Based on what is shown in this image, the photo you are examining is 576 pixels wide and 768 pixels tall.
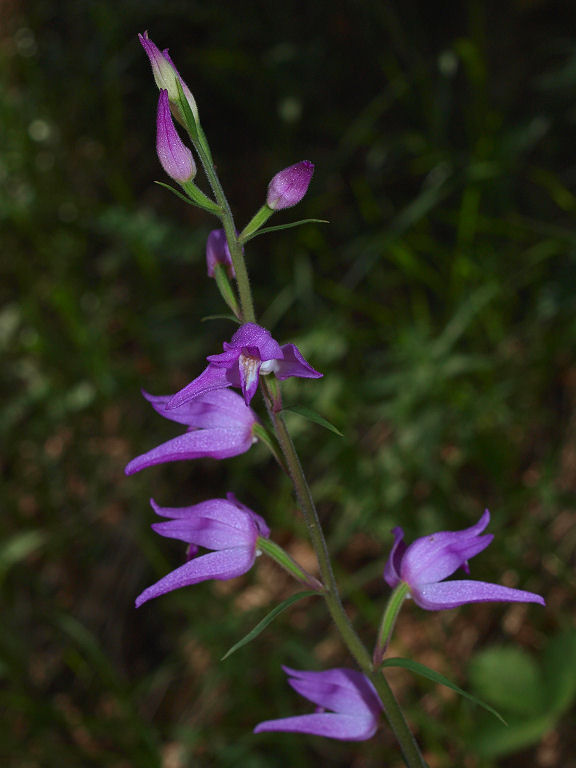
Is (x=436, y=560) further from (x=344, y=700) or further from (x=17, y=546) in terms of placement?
(x=17, y=546)

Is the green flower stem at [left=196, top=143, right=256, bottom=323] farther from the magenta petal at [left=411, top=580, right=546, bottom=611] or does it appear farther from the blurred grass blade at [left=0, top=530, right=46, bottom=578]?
the blurred grass blade at [left=0, top=530, right=46, bottom=578]

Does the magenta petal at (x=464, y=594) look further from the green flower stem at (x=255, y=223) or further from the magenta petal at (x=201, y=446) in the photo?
the green flower stem at (x=255, y=223)

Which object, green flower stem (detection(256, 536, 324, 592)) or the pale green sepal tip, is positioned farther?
green flower stem (detection(256, 536, 324, 592))

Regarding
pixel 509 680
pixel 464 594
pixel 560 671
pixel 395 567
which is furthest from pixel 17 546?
pixel 464 594

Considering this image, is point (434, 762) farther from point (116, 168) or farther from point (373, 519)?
point (116, 168)

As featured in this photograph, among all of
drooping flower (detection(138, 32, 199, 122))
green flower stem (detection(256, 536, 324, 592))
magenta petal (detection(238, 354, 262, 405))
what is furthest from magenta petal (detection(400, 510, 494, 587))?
drooping flower (detection(138, 32, 199, 122))

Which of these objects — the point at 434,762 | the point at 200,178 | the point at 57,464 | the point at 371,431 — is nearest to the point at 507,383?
the point at 371,431
